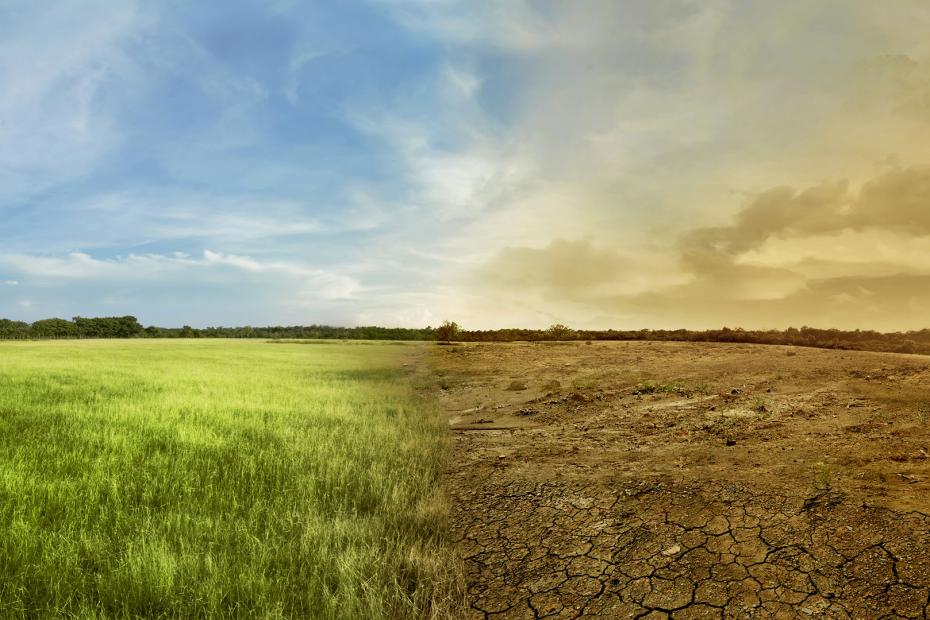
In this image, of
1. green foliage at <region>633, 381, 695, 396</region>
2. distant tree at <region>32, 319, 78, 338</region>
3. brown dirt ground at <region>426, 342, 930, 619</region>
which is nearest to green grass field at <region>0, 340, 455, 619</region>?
brown dirt ground at <region>426, 342, 930, 619</region>

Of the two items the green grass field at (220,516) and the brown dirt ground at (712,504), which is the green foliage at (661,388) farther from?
the green grass field at (220,516)

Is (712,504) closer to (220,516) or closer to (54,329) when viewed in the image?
(220,516)

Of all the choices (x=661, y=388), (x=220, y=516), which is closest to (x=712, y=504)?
(x=220, y=516)

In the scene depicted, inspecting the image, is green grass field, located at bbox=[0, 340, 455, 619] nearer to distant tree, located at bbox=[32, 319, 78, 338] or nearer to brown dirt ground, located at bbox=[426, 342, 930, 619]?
brown dirt ground, located at bbox=[426, 342, 930, 619]

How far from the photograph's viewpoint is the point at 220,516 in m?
5.95

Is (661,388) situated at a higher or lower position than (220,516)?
higher

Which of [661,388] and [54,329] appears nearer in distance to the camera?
[661,388]

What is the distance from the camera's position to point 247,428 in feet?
38.7

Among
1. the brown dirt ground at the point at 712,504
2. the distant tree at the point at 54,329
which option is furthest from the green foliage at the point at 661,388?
the distant tree at the point at 54,329

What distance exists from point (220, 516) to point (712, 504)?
5458 mm

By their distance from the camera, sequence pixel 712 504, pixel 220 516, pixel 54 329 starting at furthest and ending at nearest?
pixel 54 329
pixel 220 516
pixel 712 504

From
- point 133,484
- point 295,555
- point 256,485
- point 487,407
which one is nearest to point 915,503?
point 295,555

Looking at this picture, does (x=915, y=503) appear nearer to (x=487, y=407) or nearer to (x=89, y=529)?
(x=89, y=529)

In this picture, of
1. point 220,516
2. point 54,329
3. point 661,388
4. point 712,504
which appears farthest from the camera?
point 54,329
